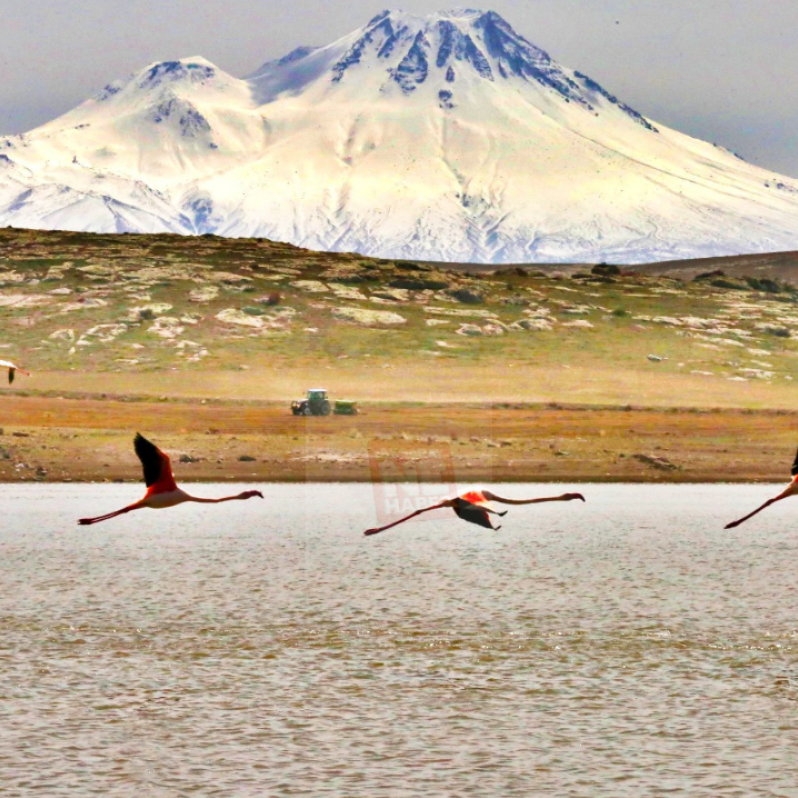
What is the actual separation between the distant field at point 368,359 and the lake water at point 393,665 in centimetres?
2641

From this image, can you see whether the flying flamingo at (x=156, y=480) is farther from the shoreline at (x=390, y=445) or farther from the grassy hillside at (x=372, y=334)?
the grassy hillside at (x=372, y=334)

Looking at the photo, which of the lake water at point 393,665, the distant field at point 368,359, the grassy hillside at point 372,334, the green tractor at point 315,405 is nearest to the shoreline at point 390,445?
the distant field at point 368,359

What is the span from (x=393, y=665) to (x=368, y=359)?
10923 cm

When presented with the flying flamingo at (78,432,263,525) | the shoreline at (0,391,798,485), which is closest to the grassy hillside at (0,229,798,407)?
the shoreline at (0,391,798,485)

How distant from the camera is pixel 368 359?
14450cm

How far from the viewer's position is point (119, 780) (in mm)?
25219

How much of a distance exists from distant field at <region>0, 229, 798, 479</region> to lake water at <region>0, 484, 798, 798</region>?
26.4 m

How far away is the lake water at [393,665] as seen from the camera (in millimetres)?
26172

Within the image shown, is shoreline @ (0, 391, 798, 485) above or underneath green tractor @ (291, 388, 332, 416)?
underneath

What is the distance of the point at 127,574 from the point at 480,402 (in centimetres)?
6614

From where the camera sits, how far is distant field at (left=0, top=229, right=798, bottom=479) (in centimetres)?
9275

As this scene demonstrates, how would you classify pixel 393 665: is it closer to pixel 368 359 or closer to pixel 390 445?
pixel 390 445

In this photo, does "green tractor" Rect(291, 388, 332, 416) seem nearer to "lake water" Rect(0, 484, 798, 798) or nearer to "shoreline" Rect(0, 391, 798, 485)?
"shoreline" Rect(0, 391, 798, 485)

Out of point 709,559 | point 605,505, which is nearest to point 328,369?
point 605,505
